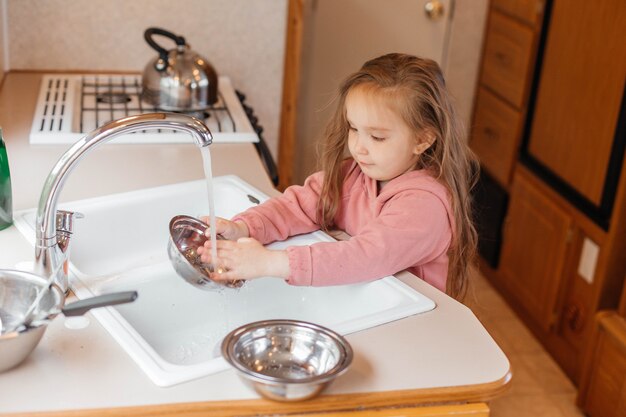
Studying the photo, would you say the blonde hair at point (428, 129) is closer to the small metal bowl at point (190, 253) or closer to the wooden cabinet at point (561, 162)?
the small metal bowl at point (190, 253)

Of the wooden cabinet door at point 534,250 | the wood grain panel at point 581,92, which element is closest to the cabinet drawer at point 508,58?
the wood grain panel at point 581,92

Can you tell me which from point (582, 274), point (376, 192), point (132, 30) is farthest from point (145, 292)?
point (582, 274)

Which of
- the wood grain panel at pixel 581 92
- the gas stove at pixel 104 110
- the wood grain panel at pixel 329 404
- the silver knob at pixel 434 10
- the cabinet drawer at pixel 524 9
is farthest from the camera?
the silver knob at pixel 434 10

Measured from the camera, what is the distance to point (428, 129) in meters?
1.41

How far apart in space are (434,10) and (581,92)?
2.84 ft

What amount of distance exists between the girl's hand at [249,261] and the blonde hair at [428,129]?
0.29 metres

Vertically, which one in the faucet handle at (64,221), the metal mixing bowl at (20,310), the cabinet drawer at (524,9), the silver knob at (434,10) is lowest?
the metal mixing bowl at (20,310)

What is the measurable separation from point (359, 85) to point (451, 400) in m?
0.59

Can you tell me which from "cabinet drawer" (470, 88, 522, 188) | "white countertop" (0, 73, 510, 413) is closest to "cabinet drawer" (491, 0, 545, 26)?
"cabinet drawer" (470, 88, 522, 188)

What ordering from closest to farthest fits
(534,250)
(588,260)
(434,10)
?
(588,260)
(534,250)
(434,10)

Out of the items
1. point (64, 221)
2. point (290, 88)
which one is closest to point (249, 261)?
point (64, 221)

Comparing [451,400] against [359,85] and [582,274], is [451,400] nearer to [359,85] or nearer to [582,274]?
[359,85]

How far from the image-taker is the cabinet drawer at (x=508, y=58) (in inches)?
113

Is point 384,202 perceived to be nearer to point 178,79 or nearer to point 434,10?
point 178,79
